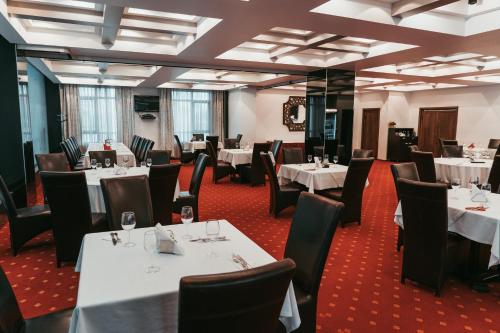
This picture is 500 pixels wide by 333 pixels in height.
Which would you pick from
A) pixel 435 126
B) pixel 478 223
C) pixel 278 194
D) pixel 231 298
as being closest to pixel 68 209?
pixel 231 298

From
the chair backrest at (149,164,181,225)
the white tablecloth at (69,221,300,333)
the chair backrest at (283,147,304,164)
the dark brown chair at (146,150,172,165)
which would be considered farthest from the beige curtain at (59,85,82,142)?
the white tablecloth at (69,221,300,333)

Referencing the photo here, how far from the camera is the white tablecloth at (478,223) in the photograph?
2.78 m

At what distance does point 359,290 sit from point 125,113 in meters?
10.7

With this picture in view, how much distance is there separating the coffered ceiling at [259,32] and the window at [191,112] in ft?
14.9

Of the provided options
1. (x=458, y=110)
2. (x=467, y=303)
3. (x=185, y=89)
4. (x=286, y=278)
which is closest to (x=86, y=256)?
(x=286, y=278)

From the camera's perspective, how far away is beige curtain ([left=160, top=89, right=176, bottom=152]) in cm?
1231

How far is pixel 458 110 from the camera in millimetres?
11219

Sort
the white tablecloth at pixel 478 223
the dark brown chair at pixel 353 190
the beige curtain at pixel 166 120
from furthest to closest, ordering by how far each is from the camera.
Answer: the beige curtain at pixel 166 120
the dark brown chair at pixel 353 190
the white tablecloth at pixel 478 223

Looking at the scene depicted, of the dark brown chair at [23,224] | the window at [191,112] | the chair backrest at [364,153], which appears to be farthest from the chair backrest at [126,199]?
the window at [191,112]

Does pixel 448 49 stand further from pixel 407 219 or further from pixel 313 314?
pixel 313 314

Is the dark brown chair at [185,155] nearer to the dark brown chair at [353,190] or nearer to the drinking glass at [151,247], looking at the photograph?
the dark brown chair at [353,190]

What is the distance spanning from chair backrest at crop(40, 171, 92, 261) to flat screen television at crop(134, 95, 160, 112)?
9.28 metres

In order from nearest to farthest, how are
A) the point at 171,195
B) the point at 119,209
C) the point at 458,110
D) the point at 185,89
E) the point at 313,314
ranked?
the point at 313,314 → the point at 119,209 → the point at 171,195 → the point at 458,110 → the point at 185,89

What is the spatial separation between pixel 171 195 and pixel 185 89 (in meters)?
9.19
